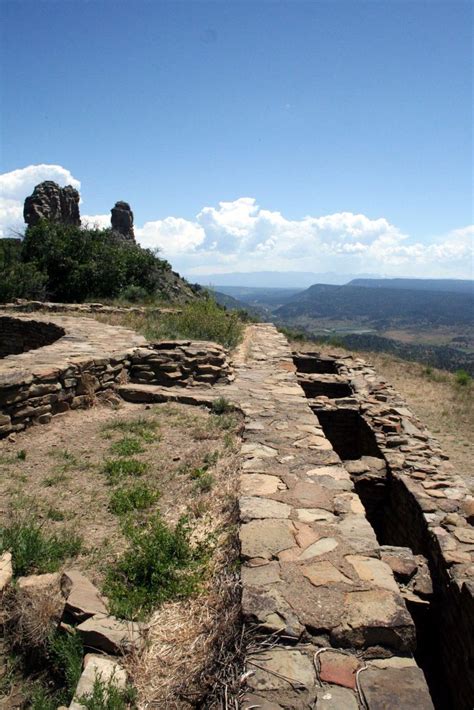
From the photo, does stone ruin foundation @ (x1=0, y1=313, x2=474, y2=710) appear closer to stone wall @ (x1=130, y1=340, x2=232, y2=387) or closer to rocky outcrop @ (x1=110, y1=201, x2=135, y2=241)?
stone wall @ (x1=130, y1=340, x2=232, y2=387)

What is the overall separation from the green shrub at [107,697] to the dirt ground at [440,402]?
5.06m

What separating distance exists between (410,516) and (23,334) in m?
8.97

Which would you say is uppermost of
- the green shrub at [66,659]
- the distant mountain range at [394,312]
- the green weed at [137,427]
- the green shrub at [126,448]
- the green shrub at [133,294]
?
the green shrub at [133,294]

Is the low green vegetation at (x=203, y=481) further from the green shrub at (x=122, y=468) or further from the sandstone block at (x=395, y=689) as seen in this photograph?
the sandstone block at (x=395, y=689)

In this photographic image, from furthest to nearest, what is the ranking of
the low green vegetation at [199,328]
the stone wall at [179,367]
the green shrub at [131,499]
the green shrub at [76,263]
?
the green shrub at [76,263], the low green vegetation at [199,328], the stone wall at [179,367], the green shrub at [131,499]

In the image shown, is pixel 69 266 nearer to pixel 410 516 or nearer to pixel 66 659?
pixel 410 516

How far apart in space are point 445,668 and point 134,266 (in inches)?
704

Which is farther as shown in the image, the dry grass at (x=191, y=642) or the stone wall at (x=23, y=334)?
the stone wall at (x=23, y=334)

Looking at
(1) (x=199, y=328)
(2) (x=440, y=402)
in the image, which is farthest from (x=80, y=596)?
(2) (x=440, y=402)

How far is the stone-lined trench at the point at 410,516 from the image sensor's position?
341cm

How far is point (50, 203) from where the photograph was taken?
31.6 meters

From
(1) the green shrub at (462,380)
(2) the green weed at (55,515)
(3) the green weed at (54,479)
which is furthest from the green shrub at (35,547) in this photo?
(1) the green shrub at (462,380)

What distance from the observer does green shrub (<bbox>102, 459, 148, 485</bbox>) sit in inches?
166

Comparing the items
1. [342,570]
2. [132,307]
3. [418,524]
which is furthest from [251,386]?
[132,307]
